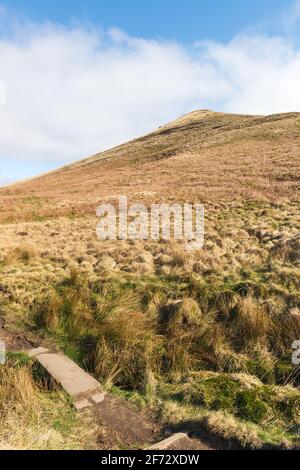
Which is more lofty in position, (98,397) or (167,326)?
(167,326)

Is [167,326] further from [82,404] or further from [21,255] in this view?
[21,255]

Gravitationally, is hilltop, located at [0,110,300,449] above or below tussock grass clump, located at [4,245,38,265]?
below

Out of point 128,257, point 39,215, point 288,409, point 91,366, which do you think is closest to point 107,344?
point 91,366

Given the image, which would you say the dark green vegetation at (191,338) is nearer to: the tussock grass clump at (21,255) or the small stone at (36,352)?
the small stone at (36,352)

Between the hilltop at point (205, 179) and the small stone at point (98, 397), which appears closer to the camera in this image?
the small stone at point (98, 397)

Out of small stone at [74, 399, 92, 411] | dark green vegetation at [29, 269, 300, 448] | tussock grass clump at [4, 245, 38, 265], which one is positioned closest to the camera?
small stone at [74, 399, 92, 411]

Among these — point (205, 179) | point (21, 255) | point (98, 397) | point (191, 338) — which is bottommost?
point (98, 397)

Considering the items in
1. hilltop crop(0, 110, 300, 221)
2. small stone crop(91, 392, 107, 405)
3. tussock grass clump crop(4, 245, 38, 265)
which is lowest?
small stone crop(91, 392, 107, 405)

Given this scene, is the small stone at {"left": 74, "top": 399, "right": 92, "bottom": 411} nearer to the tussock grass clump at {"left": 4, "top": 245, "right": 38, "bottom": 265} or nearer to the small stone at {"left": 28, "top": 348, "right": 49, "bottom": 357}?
the small stone at {"left": 28, "top": 348, "right": 49, "bottom": 357}

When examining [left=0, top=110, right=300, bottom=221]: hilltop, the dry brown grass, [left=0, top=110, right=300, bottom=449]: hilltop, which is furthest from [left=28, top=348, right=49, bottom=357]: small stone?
[left=0, top=110, right=300, bottom=221]: hilltop

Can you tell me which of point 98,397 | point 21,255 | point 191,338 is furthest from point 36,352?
point 21,255

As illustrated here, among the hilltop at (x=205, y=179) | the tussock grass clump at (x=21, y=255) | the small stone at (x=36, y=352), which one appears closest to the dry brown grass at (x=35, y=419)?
the small stone at (x=36, y=352)

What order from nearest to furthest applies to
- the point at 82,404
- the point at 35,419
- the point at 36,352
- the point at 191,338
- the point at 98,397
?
the point at 35,419 → the point at 82,404 → the point at 98,397 → the point at 36,352 → the point at 191,338
